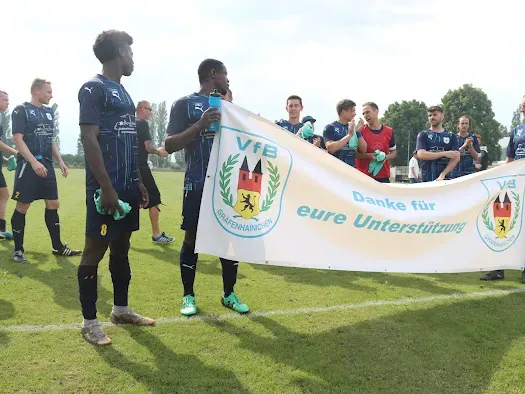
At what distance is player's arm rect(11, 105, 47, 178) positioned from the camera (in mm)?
6250

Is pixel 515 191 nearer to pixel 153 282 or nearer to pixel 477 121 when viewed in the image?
pixel 153 282

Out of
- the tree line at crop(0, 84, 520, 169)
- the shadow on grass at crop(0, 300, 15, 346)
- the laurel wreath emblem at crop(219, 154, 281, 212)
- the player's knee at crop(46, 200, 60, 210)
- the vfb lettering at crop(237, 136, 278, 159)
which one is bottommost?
the shadow on grass at crop(0, 300, 15, 346)

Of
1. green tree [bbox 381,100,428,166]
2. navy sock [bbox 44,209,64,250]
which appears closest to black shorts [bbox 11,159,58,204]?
navy sock [bbox 44,209,64,250]

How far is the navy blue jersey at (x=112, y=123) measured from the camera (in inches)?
142

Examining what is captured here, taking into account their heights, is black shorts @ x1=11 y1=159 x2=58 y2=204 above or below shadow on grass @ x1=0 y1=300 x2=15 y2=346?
above

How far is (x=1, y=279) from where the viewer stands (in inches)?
222

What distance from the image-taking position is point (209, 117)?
4.13 metres

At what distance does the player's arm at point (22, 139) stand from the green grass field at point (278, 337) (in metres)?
1.39

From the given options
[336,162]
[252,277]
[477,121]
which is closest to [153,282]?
[252,277]

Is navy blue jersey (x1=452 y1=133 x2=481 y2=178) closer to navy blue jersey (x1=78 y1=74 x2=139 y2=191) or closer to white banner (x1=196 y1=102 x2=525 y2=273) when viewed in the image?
white banner (x1=196 y1=102 x2=525 y2=273)

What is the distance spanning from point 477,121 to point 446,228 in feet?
184

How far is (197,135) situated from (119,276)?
5.07 feet

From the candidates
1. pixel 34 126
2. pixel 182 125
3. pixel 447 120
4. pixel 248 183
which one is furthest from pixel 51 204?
pixel 447 120

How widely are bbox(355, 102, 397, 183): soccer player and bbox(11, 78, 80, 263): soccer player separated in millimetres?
4657
